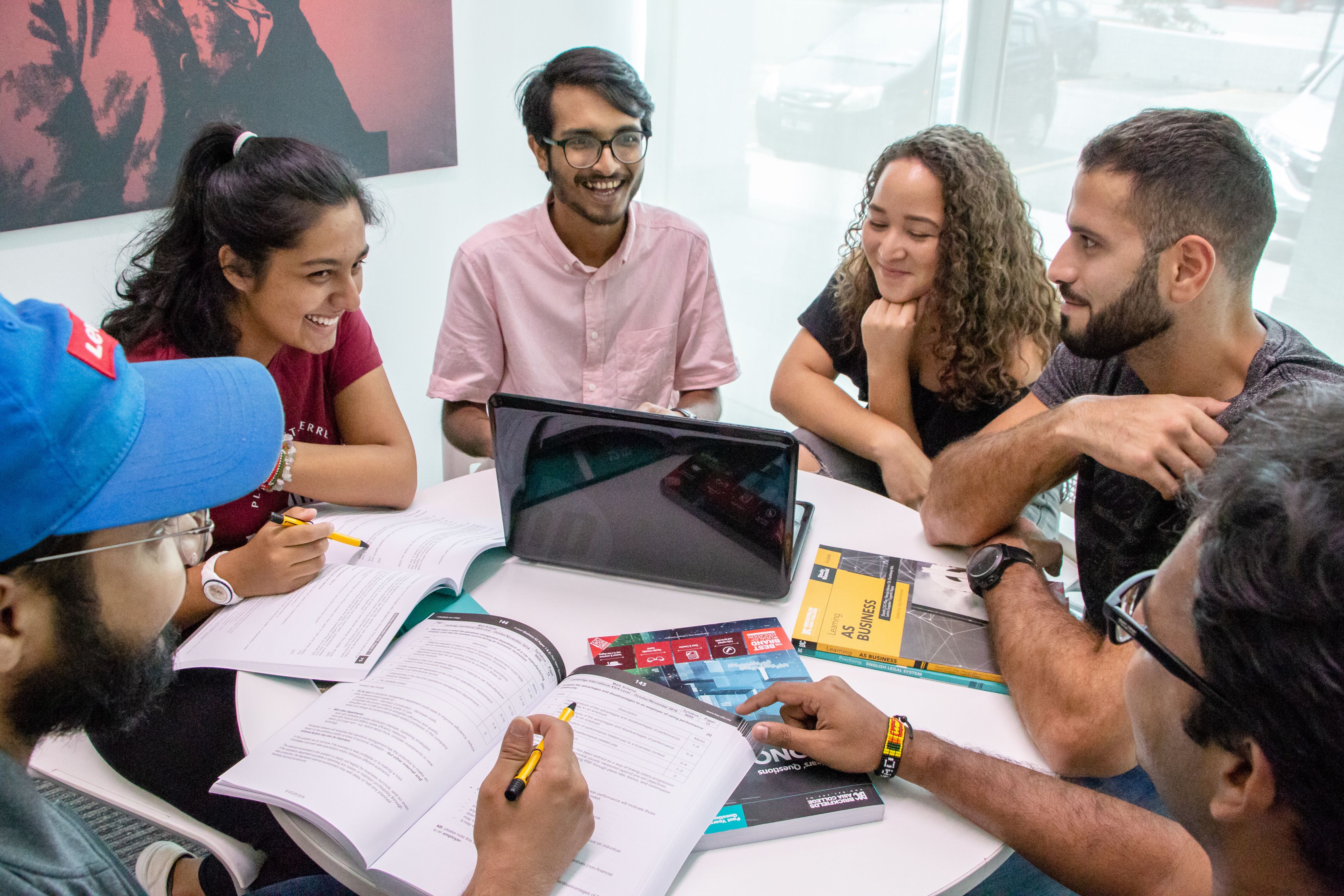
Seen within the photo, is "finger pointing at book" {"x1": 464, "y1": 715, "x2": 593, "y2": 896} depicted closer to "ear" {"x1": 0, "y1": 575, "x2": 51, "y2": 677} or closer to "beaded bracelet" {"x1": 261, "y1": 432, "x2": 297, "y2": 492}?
"ear" {"x1": 0, "y1": 575, "x2": 51, "y2": 677}

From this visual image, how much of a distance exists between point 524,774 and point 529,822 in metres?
0.04

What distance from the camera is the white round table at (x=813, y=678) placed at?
892 millimetres

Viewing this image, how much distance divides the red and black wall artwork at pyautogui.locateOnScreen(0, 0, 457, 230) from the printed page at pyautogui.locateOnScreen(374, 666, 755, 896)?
6.39 ft

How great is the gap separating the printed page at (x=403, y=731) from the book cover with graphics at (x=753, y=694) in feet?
0.39

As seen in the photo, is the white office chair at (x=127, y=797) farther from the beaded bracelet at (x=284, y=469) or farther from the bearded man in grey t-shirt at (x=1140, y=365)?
the bearded man in grey t-shirt at (x=1140, y=365)

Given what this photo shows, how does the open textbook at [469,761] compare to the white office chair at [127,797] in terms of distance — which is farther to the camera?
the white office chair at [127,797]

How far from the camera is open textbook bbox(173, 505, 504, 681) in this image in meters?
1.15

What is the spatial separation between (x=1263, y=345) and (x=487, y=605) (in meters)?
1.32

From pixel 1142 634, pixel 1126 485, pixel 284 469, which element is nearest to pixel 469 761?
pixel 1142 634

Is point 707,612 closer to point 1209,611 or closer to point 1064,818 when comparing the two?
point 1064,818

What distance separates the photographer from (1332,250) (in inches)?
89.4

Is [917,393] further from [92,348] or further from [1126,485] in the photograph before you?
[92,348]

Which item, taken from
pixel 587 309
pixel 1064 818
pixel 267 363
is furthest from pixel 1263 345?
pixel 267 363

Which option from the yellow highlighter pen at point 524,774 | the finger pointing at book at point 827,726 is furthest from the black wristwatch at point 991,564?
the yellow highlighter pen at point 524,774
